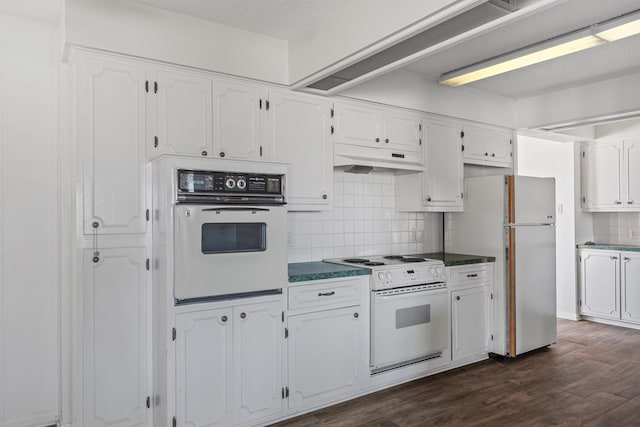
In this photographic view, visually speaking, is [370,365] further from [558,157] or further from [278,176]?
[558,157]

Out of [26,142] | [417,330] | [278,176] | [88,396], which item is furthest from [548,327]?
[26,142]

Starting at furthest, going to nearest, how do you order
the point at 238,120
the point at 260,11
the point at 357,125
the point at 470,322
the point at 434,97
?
1. the point at 434,97
2. the point at 470,322
3. the point at 357,125
4. the point at 238,120
5. the point at 260,11

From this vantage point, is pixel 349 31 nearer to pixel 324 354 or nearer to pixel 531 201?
pixel 324 354

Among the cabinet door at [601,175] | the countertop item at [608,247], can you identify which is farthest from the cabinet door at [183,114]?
the cabinet door at [601,175]

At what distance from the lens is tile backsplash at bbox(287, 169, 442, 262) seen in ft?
12.1

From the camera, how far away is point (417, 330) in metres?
3.56

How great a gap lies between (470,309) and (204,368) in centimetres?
255

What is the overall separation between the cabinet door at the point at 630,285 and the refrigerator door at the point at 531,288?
57.1 inches

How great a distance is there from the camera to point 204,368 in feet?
8.29

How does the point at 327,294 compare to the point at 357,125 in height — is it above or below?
below

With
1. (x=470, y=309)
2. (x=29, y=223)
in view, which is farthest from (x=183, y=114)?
(x=470, y=309)

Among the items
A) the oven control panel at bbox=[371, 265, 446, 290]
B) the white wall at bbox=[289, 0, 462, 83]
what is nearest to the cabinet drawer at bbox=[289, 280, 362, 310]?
the oven control panel at bbox=[371, 265, 446, 290]

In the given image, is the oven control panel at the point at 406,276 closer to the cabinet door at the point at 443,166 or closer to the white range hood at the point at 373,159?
the cabinet door at the point at 443,166

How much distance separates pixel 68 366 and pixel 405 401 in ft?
7.63
